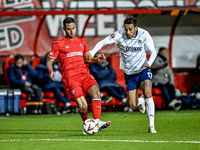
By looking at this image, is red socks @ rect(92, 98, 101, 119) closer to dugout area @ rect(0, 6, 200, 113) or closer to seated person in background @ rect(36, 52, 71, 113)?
seated person in background @ rect(36, 52, 71, 113)

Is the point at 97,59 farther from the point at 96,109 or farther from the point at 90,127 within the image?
the point at 90,127

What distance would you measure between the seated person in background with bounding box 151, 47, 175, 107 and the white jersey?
5443 millimetres

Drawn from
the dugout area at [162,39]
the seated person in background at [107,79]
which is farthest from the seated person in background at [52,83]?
the seated person in background at [107,79]

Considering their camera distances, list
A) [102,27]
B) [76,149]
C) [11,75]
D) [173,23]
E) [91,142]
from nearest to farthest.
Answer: [76,149] < [91,142] < [11,75] < [173,23] < [102,27]

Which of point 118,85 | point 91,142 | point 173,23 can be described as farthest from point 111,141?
point 173,23

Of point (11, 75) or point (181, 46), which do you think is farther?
point (181, 46)

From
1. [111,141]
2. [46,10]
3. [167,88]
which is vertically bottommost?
[167,88]

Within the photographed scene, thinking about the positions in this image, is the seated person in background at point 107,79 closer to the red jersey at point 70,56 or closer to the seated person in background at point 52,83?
the seated person in background at point 52,83

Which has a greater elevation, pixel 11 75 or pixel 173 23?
pixel 173 23

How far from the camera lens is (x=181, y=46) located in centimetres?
1546

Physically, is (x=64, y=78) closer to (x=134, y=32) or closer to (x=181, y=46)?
(x=134, y=32)

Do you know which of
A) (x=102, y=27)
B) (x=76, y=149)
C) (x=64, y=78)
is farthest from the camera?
(x=102, y=27)

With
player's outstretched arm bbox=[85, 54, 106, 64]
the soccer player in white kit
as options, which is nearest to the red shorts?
player's outstretched arm bbox=[85, 54, 106, 64]

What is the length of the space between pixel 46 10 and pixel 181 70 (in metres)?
4.76
